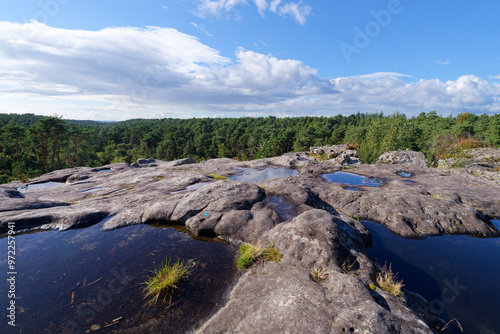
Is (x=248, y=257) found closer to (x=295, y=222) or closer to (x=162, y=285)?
(x=295, y=222)

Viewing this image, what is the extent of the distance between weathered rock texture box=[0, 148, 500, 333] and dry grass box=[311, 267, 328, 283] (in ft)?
0.51

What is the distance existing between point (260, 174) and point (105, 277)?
23288 mm

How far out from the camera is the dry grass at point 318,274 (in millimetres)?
8086

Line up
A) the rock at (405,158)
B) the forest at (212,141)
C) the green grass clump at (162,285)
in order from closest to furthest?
the green grass clump at (162,285) < the rock at (405,158) < the forest at (212,141)

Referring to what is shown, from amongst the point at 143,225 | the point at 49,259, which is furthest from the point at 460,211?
the point at 49,259

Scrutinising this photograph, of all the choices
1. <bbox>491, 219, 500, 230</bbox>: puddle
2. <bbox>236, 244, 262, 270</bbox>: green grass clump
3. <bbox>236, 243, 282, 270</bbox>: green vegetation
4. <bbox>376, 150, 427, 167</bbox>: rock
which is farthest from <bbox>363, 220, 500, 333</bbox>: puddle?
<bbox>376, 150, 427, 167</bbox>: rock

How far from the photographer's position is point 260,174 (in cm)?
3025

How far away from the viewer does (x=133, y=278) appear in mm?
8812

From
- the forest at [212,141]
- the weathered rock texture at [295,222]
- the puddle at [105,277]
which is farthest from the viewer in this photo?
the forest at [212,141]

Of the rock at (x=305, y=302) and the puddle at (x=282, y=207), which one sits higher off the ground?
the rock at (x=305, y=302)

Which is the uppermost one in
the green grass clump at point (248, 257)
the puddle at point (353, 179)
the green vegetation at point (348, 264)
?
the green vegetation at point (348, 264)

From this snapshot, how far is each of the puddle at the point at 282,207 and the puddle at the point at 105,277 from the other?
169 inches

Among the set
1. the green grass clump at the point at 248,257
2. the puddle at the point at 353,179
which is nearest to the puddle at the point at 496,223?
the puddle at the point at 353,179

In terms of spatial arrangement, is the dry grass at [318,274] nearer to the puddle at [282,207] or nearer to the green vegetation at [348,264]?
the green vegetation at [348,264]
